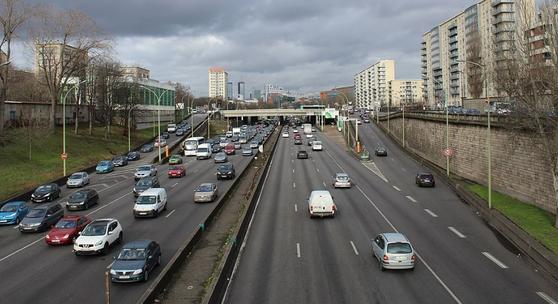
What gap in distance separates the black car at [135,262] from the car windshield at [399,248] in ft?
30.2

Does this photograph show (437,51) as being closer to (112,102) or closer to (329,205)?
(112,102)

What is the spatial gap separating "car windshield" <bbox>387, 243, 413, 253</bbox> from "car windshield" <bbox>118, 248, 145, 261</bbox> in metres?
9.47

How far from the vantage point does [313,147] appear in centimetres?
8225

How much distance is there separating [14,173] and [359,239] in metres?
37.4

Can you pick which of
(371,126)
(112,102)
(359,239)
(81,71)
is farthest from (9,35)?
(371,126)

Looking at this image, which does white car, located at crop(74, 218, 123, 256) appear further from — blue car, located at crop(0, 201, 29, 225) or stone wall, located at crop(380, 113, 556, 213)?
stone wall, located at crop(380, 113, 556, 213)

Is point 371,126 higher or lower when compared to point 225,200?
higher

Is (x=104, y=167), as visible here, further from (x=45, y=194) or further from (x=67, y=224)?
(x=67, y=224)

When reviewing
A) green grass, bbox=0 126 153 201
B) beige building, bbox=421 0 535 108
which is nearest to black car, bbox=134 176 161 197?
green grass, bbox=0 126 153 201

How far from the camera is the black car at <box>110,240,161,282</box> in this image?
17.6 m

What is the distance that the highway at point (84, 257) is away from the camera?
17.0 meters

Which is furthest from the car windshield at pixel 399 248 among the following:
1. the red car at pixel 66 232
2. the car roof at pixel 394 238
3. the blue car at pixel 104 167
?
the blue car at pixel 104 167

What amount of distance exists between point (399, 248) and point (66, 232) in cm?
1609

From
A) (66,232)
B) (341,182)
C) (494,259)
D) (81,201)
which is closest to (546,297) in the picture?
(494,259)
